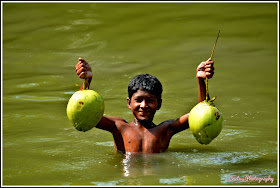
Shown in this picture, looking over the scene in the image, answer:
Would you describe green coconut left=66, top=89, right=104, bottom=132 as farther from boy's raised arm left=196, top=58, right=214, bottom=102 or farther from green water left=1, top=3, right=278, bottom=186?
boy's raised arm left=196, top=58, right=214, bottom=102

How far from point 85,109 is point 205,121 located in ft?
3.25

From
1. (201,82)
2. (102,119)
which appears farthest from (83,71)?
(201,82)

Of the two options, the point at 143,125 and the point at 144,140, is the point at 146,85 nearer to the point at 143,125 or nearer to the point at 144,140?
the point at 143,125

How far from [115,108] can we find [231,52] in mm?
3144

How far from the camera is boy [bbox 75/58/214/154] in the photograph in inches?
227

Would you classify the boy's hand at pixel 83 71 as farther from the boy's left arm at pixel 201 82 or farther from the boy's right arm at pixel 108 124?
the boy's left arm at pixel 201 82

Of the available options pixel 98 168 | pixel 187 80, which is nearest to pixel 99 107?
pixel 98 168

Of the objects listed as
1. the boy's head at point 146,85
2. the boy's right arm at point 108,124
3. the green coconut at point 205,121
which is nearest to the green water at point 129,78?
the boy's right arm at point 108,124

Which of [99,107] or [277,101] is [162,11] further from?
[99,107]

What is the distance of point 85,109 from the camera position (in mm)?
4980

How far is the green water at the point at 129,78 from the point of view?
17.8 ft

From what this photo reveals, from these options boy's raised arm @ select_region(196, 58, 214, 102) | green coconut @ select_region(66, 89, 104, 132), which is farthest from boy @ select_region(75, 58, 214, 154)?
green coconut @ select_region(66, 89, 104, 132)

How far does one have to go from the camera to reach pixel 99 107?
5051 millimetres

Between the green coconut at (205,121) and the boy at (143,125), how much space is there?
0.83 meters
